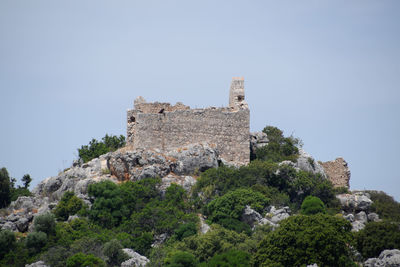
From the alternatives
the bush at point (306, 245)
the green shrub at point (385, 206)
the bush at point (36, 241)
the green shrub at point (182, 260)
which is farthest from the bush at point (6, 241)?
the green shrub at point (385, 206)

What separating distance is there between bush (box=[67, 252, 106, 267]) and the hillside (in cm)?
6

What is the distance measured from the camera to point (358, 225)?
51.6m

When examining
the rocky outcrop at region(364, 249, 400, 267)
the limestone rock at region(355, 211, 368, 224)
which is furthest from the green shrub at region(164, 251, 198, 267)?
the limestone rock at region(355, 211, 368, 224)

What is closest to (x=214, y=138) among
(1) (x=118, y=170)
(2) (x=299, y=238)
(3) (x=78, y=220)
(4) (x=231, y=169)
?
(4) (x=231, y=169)

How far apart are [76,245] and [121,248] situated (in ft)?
7.90

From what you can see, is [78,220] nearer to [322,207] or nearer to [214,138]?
[214,138]

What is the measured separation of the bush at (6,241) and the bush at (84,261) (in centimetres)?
499

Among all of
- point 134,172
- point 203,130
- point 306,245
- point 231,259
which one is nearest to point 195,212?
point 134,172

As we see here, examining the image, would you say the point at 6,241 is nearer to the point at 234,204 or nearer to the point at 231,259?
the point at 234,204

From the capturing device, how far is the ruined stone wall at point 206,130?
56438 millimetres

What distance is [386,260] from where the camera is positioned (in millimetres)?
44562

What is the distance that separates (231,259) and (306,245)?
3814 millimetres

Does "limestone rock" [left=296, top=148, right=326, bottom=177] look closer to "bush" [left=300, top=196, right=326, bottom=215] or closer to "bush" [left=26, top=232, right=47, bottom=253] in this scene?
"bush" [left=300, top=196, right=326, bottom=215]

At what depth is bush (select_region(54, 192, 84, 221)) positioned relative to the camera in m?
53.9
